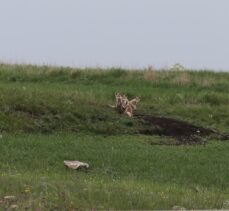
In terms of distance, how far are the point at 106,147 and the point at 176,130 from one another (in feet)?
13.7

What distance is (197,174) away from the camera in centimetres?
1275

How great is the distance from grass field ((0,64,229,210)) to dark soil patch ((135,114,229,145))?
14.1 inches

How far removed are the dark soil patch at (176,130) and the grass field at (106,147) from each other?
0.36 m

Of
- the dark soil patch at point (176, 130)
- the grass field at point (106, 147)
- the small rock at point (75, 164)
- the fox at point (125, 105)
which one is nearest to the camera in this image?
the grass field at point (106, 147)

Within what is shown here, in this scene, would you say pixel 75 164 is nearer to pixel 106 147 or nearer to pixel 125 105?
pixel 106 147

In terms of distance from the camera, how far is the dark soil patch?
701 inches

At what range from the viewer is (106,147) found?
Answer: 15.0 m

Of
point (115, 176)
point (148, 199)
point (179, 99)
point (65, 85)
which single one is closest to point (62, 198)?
point (148, 199)

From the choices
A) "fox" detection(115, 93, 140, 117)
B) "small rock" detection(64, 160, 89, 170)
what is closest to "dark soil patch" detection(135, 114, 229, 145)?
"fox" detection(115, 93, 140, 117)

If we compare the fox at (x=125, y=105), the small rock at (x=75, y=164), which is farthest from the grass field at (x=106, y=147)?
the fox at (x=125, y=105)

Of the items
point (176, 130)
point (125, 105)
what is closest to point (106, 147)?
point (176, 130)

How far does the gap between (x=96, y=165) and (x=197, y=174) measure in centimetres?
208

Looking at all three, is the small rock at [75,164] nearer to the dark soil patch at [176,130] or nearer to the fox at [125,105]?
the dark soil patch at [176,130]

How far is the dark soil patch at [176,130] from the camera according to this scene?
17.8 meters
